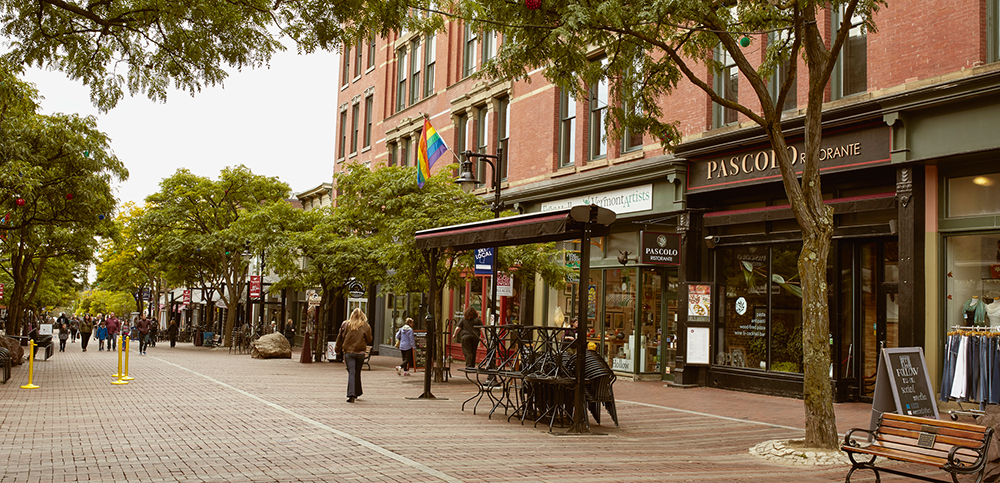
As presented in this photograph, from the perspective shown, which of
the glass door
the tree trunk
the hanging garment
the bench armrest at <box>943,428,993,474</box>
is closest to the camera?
the bench armrest at <box>943,428,993,474</box>

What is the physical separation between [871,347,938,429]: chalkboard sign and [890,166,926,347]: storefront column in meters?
3.63

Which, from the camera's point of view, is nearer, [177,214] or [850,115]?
[850,115]

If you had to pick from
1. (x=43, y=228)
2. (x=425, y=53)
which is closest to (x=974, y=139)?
(x=425, y=53)

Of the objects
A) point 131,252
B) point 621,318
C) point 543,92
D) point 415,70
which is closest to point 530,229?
point 621,318

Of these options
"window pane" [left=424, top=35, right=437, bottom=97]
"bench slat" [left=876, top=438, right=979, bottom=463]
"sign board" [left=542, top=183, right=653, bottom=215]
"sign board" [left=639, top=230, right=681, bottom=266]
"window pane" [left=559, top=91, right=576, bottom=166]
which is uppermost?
"window pane" [left=424, top=35, right=437, bottom=97]

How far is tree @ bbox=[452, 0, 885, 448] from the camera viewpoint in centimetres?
934

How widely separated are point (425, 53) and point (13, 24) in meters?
23.2

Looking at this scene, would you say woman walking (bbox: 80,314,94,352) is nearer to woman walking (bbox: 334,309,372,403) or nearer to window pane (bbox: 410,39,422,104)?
window pane (bbox: 410,39,422,104)

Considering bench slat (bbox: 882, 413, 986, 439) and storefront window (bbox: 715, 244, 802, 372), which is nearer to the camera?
bench slat (bbox: 882, 413, 986, 439)

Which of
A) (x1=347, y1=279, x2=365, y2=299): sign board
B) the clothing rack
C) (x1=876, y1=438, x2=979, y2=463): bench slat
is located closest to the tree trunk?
(x1=876, y1=438, x2=979, y2=463): bench slat

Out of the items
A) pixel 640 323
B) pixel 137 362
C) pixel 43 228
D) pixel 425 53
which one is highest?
pixel 425 53

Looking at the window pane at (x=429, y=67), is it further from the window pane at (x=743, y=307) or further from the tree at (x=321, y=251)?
the window pane at (x=743, y=307)

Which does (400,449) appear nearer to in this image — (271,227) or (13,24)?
(13,24)

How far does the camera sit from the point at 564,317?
22.1 m
